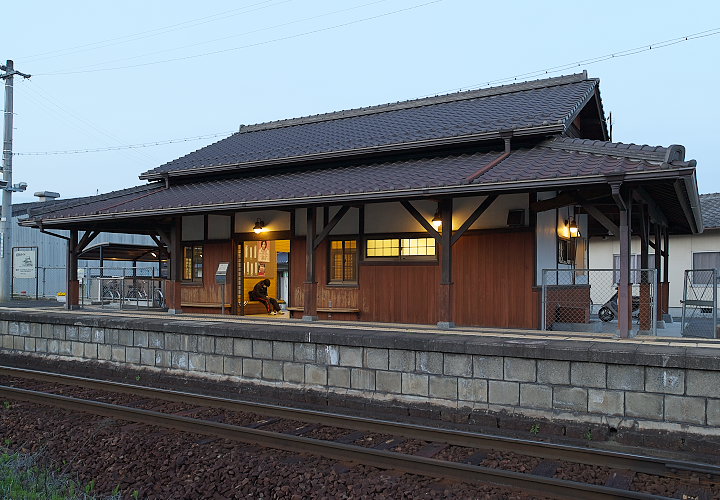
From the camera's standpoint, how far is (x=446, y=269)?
10617mm

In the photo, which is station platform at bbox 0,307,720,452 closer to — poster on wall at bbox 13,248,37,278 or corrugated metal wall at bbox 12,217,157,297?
poster on wall at bbox 13,248,37,278

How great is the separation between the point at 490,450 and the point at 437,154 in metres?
7.79

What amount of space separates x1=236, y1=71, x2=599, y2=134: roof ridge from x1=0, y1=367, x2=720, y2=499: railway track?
11.0 metres

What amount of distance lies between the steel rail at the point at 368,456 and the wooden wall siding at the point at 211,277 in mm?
6768

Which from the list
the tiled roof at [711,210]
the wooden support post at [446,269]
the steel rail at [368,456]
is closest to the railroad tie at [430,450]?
the steel rail at [368,456]

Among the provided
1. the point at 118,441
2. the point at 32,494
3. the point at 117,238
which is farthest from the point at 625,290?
the point at 117,238

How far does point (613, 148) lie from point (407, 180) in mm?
3510

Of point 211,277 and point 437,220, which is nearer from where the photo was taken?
point 437,220

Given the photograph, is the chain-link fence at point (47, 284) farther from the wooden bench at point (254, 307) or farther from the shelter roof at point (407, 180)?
the wooden bench at point (254, 307)

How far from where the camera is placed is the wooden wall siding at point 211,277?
15539 mm

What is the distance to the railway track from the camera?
5.63 metres

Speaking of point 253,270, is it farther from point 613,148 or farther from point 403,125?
point 613,148

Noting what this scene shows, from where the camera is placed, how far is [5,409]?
9070 mm

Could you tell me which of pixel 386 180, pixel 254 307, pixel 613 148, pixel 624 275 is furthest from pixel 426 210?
pixel 254 307
